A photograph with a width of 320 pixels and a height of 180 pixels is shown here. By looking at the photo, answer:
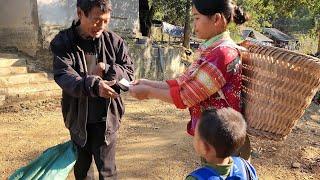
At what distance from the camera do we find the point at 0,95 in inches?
251

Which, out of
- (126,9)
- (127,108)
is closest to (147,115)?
(127,108)

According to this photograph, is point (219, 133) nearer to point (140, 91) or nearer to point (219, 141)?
point (219, 141)

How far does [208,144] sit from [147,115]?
185 inches

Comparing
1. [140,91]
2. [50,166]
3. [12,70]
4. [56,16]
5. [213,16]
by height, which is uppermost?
[213,16]

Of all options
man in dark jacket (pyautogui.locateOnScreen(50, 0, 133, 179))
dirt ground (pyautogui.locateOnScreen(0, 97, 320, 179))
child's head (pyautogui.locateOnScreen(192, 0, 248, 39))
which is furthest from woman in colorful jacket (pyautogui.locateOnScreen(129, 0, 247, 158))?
dirt ground (pyautogui.locateOnScreen(0, 97, 320, 179))

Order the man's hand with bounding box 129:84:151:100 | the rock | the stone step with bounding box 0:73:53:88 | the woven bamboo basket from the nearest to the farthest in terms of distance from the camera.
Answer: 1. the woven bamboo basket
2. the man's hand with bounding box 129:84:151:100
3. the rock
4. the stone step with bounding box 0:73:53:88

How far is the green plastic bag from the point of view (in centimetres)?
249

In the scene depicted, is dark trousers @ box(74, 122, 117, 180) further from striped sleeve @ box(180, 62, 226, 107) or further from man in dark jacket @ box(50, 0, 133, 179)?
striped sleeve @ box(180, 62, 226, 107)

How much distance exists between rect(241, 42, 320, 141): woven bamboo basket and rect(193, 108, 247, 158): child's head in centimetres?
36

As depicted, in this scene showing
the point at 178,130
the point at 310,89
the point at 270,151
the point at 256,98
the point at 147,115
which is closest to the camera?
the point at 310,89

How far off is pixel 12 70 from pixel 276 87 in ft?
20.1

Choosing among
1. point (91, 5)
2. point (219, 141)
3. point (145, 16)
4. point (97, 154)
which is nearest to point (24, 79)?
point (97, 154)

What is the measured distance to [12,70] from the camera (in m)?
7.16

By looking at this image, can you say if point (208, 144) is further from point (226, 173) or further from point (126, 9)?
point (126, 9)
